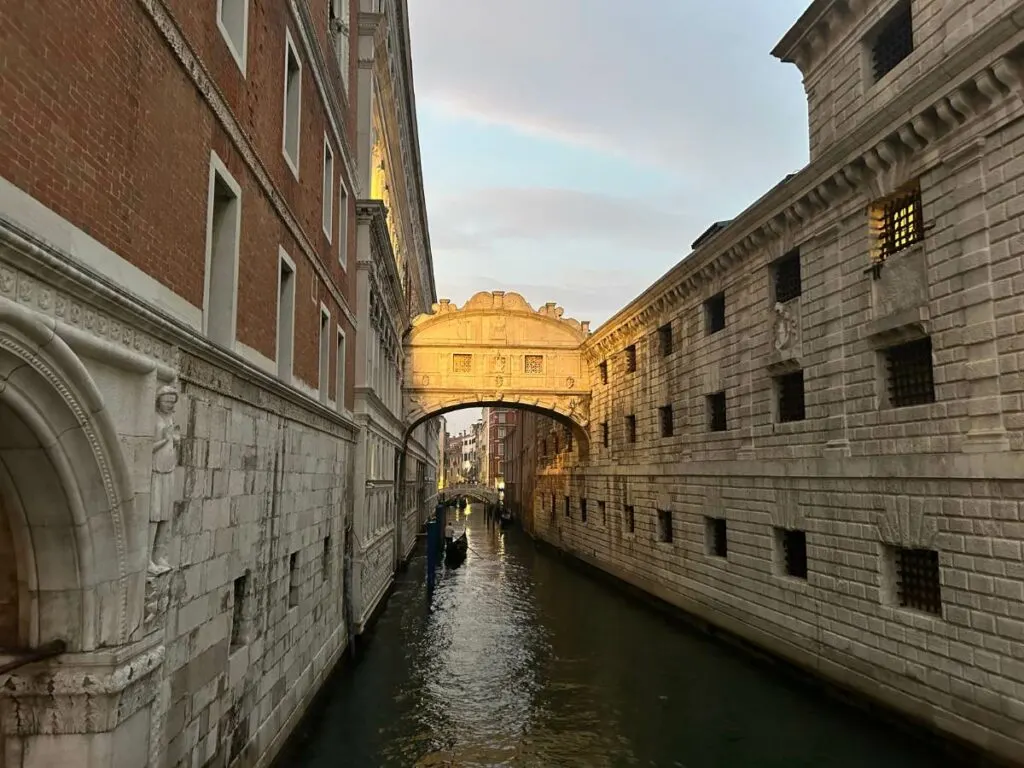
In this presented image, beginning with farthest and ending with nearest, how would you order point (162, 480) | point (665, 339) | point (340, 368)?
point (665, 339) < point (340, 368) < point (162, 480)

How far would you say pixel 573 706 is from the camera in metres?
11.9

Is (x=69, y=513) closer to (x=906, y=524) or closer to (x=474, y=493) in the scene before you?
(x=906, y=524)

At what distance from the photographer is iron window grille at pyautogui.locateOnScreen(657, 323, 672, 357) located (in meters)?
20.7

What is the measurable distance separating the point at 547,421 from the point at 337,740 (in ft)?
92.6

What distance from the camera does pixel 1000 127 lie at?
909 centimetres

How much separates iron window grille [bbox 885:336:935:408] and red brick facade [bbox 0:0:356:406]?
29.0ft

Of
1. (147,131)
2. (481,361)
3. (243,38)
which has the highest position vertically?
(243,38)

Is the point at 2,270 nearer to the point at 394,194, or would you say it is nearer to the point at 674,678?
the point at 674,678

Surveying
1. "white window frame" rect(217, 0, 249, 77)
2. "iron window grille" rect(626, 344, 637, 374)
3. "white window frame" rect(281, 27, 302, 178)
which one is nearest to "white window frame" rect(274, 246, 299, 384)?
"white window frame" rect(281, 27, 302, 178)

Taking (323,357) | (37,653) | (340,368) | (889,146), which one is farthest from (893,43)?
(37,653)

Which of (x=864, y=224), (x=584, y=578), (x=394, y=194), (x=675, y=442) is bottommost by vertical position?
(x=584, y=578)

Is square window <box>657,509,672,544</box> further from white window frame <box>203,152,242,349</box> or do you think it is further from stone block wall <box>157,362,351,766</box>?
white window frame <box>203,152,242,349</box>

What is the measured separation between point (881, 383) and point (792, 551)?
415 centimetres

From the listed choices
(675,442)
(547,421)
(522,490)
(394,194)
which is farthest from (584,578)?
(522,490)
